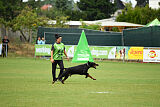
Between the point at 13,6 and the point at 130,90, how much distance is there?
40.2m

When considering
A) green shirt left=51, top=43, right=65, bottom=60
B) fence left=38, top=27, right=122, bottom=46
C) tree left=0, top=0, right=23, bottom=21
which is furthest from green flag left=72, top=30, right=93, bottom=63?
tree left=0, top=0, right=23, bottom=21

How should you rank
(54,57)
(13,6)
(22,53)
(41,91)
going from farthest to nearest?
(13,6), (22,53), (54,57), (41,91)

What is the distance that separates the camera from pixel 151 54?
29.0 meters

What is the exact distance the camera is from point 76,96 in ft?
35.0

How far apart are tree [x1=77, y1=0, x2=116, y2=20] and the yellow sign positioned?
46668mm

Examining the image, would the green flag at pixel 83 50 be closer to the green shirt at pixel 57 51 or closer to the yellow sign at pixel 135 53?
the yellow sign at pixel 135 53

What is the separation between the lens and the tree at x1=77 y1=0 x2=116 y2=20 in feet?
→ 253

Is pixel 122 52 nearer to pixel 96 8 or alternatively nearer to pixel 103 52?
pixel 103 52

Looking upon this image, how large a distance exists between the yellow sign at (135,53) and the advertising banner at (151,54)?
299 millimetres

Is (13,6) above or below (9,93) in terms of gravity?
above

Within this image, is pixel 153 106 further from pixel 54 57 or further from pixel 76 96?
pixel 54 57

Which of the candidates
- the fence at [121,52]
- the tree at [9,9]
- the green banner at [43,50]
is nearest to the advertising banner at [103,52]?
the fence at [121,52]

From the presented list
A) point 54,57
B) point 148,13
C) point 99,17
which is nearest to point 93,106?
point 54,57

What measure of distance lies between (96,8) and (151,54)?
4976cm
